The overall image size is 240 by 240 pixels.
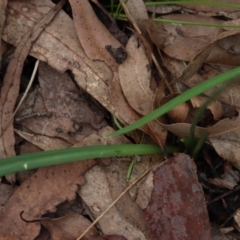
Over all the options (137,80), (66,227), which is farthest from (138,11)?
(66,227)

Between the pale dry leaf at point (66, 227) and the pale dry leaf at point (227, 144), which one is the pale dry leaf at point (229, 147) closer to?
the pale dry leaf at point (227, 144)

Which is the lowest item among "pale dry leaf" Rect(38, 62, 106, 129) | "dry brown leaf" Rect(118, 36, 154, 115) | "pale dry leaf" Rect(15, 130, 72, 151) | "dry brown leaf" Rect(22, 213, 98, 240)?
"dry brown leaf" Rect(22, 213, 98, 240)

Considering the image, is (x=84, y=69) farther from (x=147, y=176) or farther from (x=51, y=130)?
(x=147, y=176)

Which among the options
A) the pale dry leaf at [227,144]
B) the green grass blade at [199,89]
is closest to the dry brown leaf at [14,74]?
the green grass blade at [199,89]

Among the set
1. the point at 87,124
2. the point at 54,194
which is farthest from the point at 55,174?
the point at 87,124

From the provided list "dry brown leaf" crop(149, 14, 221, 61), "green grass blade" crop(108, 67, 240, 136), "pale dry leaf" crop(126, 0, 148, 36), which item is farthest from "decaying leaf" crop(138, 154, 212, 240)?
"pale dry leaf" crop(126, 0, 148, 36)

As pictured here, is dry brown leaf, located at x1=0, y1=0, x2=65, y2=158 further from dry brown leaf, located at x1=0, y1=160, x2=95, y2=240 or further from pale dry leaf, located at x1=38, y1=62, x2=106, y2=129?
dry brown leaf, located at x1=0, y1=160, x2=95, y2=240

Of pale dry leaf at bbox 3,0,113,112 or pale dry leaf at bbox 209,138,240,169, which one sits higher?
pale dry leaf at bbox 3,0,113,112
